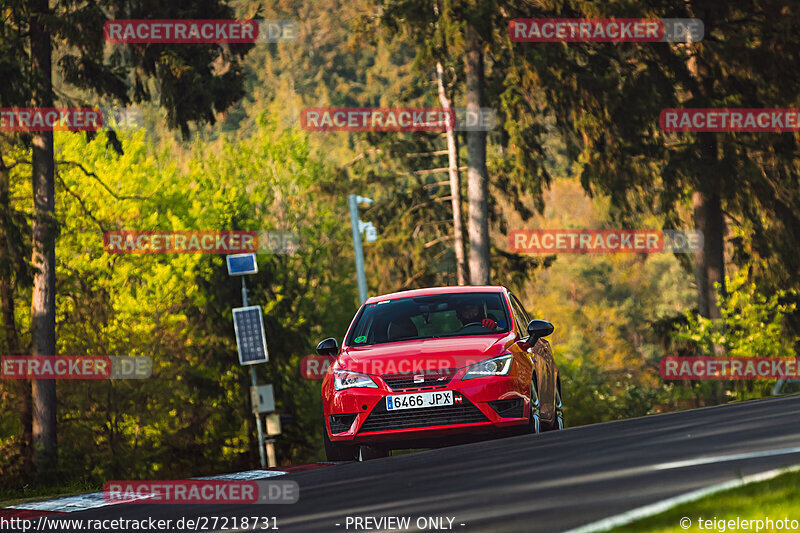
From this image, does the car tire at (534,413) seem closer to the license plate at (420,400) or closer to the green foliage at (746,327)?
the license plate at (420,400)

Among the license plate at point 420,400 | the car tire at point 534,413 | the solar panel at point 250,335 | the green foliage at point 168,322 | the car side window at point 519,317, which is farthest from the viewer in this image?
the green foliage at point 168,322

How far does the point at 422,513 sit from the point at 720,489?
162 cm

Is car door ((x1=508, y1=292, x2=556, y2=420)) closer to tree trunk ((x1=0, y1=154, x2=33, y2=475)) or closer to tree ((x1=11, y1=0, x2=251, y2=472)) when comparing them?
tree trunk ((x1=0, y1=154, x2=33, y2=475))

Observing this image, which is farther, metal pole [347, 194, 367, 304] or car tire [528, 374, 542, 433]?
metal pole [347, 194, 367, 304]

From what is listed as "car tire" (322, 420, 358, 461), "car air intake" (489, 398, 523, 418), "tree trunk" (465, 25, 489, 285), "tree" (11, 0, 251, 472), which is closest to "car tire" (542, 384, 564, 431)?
"car air intake" (489, 398, 523, 418)

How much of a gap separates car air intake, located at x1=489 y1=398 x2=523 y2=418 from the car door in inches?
30.3

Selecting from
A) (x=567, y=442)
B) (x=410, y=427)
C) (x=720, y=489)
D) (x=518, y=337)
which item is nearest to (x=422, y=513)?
(x=720, y=489)

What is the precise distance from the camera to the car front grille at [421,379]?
10914 mm

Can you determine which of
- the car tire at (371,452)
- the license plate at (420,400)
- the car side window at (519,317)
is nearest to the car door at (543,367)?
the car side window at (519,317)

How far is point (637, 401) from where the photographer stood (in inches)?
1250

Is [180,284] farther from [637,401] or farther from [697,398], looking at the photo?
[697,398]

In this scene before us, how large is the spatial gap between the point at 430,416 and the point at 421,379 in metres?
0.35

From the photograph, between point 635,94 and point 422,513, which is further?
point 635,94

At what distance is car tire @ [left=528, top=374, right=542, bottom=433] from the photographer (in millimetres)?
11391
